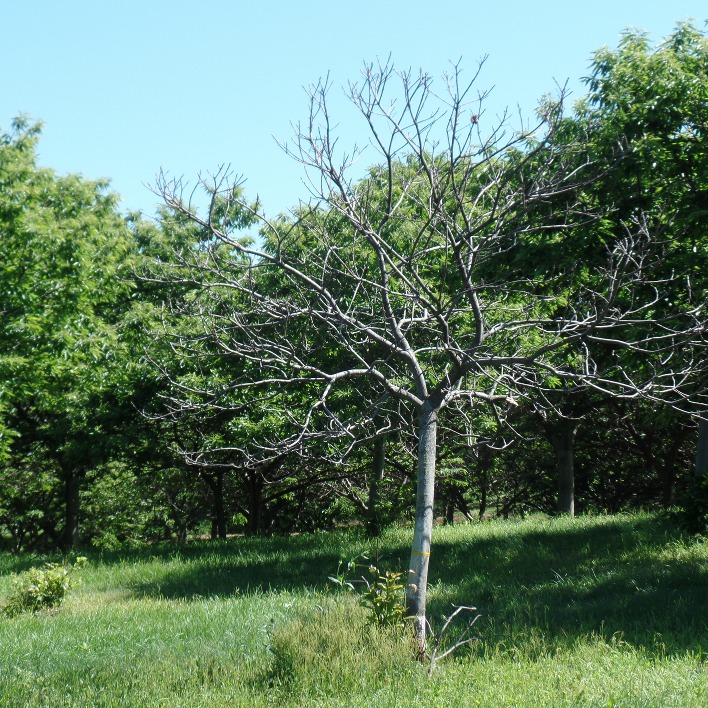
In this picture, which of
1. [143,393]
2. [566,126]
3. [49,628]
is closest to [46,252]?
[143,393]

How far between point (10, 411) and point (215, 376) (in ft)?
19.7

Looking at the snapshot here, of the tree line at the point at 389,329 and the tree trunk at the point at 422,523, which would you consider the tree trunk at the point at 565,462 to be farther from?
the tree trunk at the point at 422,523

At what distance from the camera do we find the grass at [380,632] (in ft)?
17.4

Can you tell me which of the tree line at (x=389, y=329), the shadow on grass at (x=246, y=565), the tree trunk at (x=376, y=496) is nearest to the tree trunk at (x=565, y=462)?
the tree line at (x=389, y=329)

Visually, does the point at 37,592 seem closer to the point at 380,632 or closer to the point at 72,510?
the point at 380,632

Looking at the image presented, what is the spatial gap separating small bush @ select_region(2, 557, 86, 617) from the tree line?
289 centimetres

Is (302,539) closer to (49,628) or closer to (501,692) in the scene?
(49,628)

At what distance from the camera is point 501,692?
5090mm

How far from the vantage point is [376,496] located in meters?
15.0

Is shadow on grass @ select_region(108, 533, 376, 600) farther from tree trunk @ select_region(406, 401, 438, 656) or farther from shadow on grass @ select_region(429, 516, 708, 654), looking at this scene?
tree trunk @ select_region(406, 401, 438, 656)

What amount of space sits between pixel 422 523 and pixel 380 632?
2.95 feet

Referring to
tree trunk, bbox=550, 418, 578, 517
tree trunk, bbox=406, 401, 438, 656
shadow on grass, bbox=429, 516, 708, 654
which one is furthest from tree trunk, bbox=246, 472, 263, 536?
tree trunk, bbox=406, 401, 438, 656

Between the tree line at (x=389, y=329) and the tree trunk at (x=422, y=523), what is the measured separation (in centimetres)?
2

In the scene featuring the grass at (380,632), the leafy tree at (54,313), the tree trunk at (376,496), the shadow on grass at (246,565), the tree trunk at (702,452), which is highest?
the leafy tree at (54,313)
